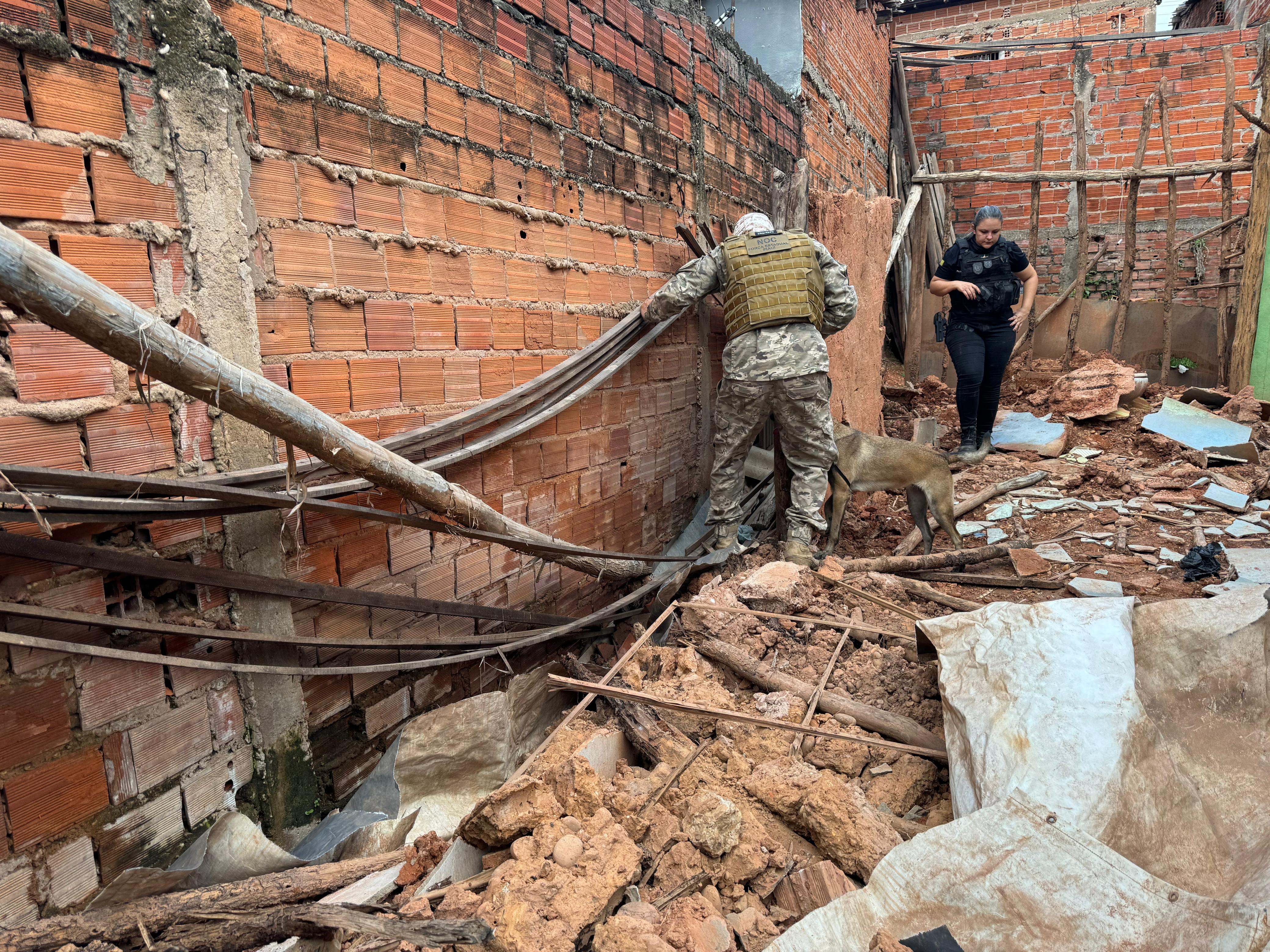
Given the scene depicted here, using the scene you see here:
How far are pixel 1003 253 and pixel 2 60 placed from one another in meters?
5.38

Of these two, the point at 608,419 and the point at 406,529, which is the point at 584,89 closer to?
the point at 608,419

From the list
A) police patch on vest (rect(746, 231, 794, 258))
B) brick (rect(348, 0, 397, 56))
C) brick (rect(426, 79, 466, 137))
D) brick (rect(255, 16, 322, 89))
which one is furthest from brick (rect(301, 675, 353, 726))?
police patch on vest (rect(746, 231, 794, 258))

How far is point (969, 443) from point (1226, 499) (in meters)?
1.57

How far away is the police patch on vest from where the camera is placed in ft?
11.3

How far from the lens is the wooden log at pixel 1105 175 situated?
5887 millimetres

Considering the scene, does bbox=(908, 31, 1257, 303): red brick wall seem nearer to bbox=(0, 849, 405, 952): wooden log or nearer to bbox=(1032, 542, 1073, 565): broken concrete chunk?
bbox=(1032, 542, 1073, 565): broken concrete chunk

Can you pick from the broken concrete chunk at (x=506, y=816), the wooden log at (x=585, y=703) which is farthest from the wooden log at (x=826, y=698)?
the broken concrete chunk at (x=506, y=816)

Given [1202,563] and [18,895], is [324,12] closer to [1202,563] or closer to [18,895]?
[18,895]

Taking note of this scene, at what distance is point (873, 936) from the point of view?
1.25m

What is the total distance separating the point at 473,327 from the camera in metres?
2.58

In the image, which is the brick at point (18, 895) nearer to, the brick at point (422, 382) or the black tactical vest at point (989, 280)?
the brick at point (422, 382)

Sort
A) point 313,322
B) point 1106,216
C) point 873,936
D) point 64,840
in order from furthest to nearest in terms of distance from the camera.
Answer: point 1106,216 < point 313,322 < point 64,840 < point 873,936

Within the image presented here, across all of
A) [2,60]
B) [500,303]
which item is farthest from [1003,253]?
[2,60]

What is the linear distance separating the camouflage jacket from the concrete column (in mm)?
1936
